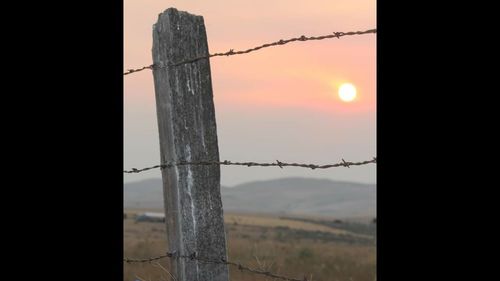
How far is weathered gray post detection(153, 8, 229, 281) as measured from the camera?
3871 mm

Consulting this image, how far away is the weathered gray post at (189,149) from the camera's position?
387 cm

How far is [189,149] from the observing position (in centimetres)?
390
